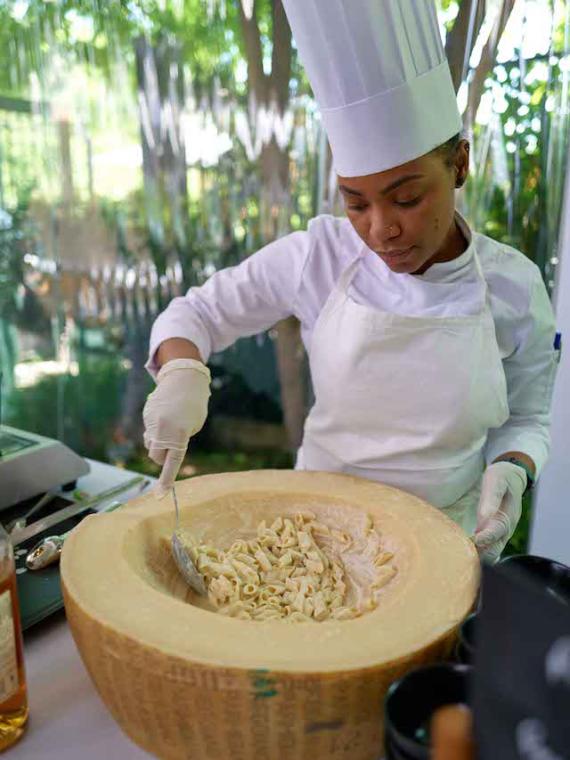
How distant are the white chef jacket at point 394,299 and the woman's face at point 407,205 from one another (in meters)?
0.13

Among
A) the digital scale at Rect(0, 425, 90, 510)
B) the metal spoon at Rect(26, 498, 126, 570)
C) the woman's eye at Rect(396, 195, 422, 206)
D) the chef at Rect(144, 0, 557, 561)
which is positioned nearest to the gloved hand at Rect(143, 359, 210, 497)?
the chef at Rect(144, 0, 557, 561)

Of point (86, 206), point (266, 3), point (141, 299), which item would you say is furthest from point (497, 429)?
point (86, 206)

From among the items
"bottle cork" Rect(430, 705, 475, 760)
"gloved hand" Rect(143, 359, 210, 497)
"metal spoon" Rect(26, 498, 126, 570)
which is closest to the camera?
"bottle cork" Rect(430, 705, 475, 760)

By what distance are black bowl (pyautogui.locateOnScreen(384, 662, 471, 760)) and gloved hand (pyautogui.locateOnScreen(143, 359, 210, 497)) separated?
1.89ft

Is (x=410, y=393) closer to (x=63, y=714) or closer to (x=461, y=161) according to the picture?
(x=461, y=161)

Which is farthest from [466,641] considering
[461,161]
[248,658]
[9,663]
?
[461,161]

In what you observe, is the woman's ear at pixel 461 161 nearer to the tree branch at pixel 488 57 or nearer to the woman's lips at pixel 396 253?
the woman's lips at pixel 396 253

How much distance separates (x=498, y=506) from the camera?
1.08 metres

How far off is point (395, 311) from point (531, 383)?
1.10 ft

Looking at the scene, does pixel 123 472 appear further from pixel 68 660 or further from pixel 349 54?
pixel 349 54

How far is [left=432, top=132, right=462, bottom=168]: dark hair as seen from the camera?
1.04m

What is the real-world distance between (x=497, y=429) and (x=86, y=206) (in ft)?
7.38

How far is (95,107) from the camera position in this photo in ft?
8.77

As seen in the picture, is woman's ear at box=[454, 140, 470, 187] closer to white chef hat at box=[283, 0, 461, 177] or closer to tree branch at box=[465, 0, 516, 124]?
white chef hat at box=[283, 0, 461, 177]
